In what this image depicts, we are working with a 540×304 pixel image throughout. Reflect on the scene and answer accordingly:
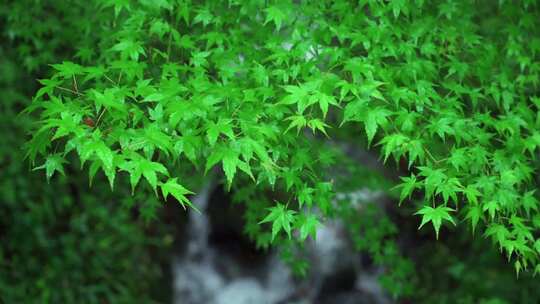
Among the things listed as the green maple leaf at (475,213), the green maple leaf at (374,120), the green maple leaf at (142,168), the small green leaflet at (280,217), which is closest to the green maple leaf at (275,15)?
the green maple leaf at (374,120)

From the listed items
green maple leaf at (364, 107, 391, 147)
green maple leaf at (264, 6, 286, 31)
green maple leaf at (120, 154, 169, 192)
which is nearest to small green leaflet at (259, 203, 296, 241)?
green maple leaf at (364, 107, 391, 147)

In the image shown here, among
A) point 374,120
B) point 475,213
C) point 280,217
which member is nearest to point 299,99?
point 374,120

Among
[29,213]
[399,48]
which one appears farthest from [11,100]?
[399,48]

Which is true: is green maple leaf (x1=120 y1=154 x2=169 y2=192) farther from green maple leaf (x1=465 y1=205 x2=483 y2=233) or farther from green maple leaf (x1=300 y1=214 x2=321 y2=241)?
green maple leaf (x1=465 y1=205 x2=483 y2=233)

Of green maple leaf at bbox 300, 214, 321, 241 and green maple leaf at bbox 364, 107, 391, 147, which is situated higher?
green maple leaf at bbox 364, 107, 391, 147

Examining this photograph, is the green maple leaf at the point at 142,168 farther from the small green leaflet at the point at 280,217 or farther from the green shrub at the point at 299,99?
the small green leaflet at the point at 280,217

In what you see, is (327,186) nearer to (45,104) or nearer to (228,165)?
(228,165)

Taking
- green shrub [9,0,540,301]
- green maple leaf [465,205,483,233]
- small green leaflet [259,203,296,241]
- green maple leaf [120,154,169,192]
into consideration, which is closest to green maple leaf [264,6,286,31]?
green shrub [9,0,540,301]

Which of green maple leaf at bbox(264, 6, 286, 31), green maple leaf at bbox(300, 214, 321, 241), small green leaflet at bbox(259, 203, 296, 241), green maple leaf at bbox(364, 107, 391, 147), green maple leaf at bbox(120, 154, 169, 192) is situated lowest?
green maple leaf at bbox(300, 214, 321, 241)

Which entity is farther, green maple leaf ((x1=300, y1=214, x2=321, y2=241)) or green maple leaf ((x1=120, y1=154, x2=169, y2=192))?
green maple leaf ((x1=300, y1=214, x2=321, y2=241))

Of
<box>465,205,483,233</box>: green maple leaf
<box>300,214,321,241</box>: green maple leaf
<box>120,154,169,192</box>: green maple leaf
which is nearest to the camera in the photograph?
<box>120,154,169,192</box>: green maple leaf

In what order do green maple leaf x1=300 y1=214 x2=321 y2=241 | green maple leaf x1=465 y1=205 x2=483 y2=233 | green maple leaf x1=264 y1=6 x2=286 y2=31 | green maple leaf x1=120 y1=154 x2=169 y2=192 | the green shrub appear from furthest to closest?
1. green maple leaf x1=264 y1=6 x2=286 y2=31
2. green maple leaf x1=300 y1=214 x2=321 y2=241
3. green maple leaf x1=465 y1=205 x2=483 y2=233
4. the green shrub
5. green maple leaf x1=120 y1=154 x2=169 y2=192

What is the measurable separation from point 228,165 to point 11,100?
4.85 m

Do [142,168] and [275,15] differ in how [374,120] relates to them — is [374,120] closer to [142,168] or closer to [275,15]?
[275,15]
